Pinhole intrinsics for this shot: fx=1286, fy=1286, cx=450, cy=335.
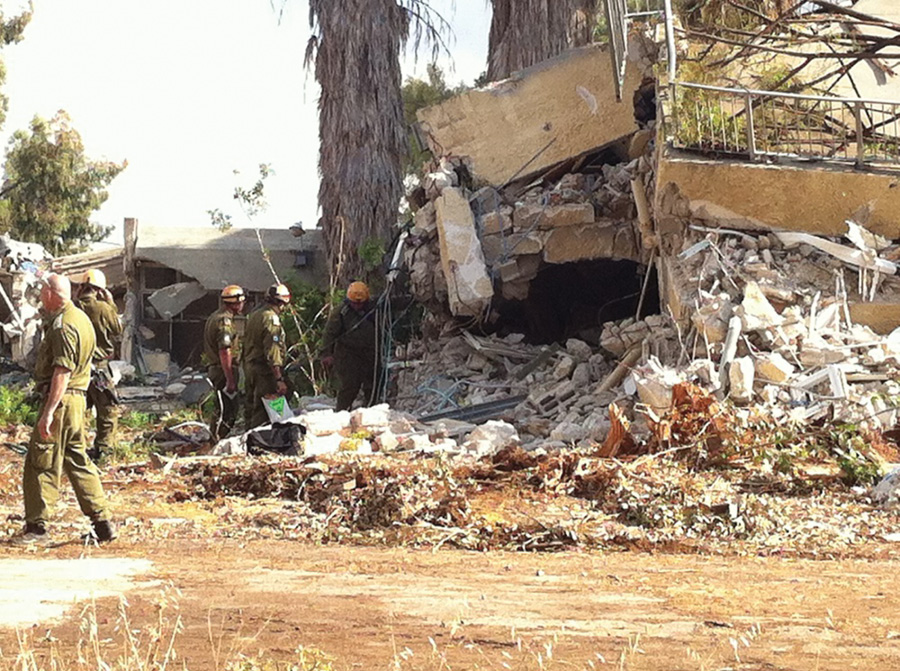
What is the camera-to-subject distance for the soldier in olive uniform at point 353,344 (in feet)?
46.5

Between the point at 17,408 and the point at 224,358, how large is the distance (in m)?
4.50

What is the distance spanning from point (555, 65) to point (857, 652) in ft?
38.7

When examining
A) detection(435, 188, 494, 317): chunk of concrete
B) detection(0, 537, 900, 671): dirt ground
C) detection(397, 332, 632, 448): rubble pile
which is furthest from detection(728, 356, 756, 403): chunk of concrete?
detection(435, 188, 494, 317): chunk of concrete

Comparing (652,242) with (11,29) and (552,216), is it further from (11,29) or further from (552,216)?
(11,29)

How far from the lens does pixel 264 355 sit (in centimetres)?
1256

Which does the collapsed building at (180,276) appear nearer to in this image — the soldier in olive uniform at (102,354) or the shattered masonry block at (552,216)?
the shattered masonry block at (552,216)

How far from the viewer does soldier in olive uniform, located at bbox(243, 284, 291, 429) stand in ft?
40.5

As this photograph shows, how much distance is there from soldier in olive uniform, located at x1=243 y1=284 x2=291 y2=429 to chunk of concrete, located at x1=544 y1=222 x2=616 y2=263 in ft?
12.3

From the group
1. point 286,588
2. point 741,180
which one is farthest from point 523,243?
point 286,588

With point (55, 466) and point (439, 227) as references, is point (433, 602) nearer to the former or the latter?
point (55, 466)

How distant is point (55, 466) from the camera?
25.3ft

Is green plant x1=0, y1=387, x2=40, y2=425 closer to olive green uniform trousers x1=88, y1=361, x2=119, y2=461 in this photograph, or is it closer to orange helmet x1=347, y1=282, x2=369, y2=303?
olive green uniform trousers x1=88, y1=361, x2=119, y2=461

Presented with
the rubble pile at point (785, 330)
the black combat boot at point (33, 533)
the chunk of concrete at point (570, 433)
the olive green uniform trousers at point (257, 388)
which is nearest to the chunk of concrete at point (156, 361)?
the olive green uniform trousers at point (257, 388)

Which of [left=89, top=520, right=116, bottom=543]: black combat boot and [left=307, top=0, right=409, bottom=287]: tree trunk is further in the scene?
[left=307, top=0, right=409, bottom=287]: tree trunk
